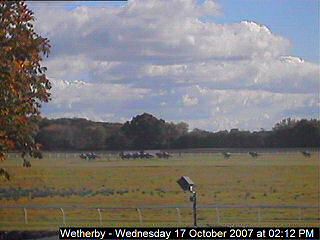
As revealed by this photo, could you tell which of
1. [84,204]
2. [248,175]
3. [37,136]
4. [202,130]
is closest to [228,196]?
[248,175]

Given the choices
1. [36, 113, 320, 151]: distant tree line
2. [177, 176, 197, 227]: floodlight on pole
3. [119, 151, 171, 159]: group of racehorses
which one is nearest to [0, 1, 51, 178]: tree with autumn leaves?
[36, 113, 320, 151]: distant tree line

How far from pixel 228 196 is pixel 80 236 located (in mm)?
2327

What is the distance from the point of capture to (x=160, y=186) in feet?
34.3

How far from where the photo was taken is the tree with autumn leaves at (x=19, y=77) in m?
9.16

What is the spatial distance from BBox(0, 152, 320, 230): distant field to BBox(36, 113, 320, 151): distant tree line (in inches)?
6.9

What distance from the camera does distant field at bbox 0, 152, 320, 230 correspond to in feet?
33.1

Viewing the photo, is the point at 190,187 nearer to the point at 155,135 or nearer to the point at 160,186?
the point at 160,186

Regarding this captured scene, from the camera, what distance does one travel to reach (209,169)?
10227 millimetres

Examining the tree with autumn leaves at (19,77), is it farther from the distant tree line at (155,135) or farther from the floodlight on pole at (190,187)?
the floodlight on pole at (190,187)

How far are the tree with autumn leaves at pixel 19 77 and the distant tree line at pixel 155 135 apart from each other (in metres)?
0.38

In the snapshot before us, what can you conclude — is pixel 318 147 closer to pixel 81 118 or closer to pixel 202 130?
pixel 202 130
